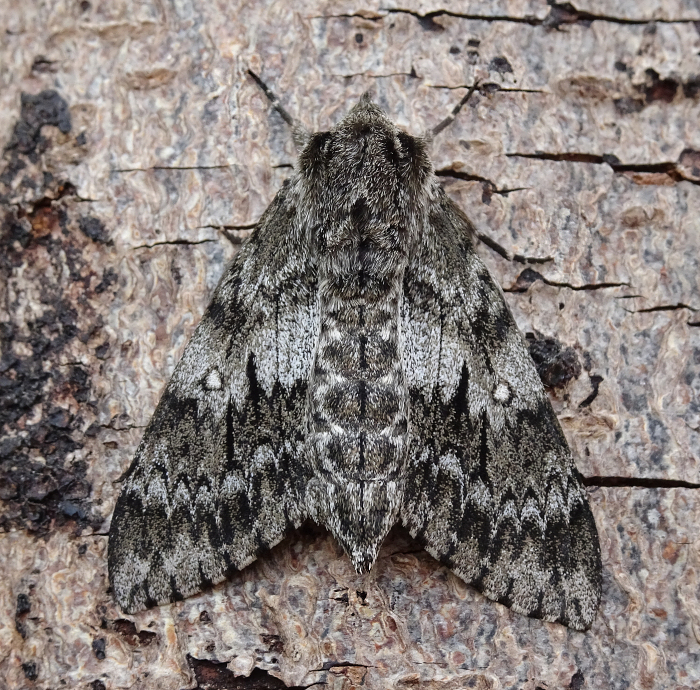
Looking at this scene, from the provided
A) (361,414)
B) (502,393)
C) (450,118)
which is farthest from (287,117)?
(502,393)

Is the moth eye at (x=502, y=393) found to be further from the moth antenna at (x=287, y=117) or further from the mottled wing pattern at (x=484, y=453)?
the moth antenna at (x=287, y=117)

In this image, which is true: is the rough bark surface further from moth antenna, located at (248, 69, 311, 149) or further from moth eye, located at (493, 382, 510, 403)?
moth eye, located at (493, 382, 510, 403)

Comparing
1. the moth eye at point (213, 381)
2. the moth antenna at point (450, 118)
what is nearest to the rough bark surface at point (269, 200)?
the moth antenna at point (450, 118)

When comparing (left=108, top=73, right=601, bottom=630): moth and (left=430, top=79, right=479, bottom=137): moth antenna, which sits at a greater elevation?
(left=430, top=79, right=479, bottom=137): moth antenna

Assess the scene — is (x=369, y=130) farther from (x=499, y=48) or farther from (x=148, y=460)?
(x=148, y=460)

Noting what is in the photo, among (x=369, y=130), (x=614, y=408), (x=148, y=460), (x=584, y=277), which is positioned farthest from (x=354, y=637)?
(x=369, y=130)

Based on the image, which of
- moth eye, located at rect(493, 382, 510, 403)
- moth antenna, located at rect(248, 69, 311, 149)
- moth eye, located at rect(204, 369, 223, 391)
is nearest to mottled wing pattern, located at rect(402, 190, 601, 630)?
moth eye, located at rect(493, 382, 510, 403)
